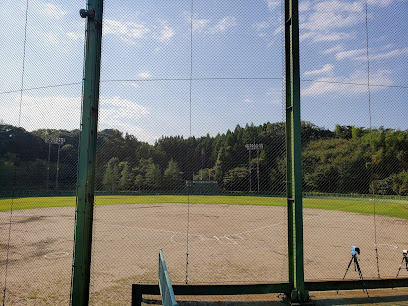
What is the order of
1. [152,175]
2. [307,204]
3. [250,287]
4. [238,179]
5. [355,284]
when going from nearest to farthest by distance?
[250,287] → [355,284] → [152,175] → [238,179] → [307,204]

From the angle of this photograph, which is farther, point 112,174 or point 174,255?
point 174,255

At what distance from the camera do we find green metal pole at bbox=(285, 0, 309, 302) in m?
4.29

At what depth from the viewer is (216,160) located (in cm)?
696

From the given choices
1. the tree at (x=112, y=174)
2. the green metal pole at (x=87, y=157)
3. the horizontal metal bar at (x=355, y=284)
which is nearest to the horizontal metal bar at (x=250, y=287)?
the horizontal metal bar at (x=355, y=284)

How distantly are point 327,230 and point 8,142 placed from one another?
16470 millimetres

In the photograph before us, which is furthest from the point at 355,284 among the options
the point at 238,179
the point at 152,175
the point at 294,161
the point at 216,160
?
the point at 152,175

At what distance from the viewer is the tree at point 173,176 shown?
24.1 ft

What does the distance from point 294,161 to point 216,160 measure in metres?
2.83

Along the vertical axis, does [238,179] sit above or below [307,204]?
above

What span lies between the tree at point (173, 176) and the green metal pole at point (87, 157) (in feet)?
11.4

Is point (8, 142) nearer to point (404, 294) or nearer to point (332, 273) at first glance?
point (332, 273)

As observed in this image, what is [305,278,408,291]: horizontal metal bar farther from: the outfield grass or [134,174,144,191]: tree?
the outfield grass

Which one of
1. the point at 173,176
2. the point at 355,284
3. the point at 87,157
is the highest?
the point at 87,157

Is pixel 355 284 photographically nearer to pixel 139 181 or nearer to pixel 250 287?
pixel 250 287
